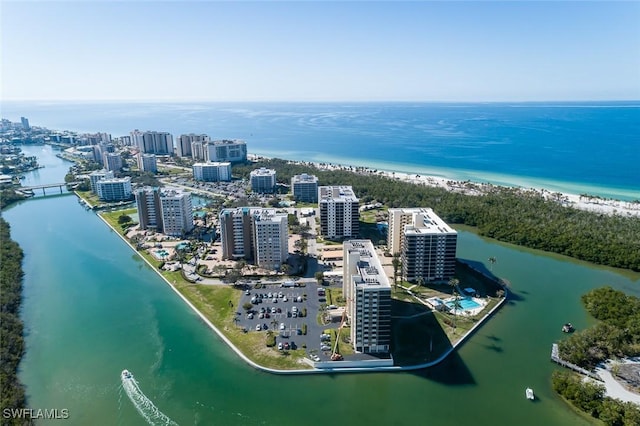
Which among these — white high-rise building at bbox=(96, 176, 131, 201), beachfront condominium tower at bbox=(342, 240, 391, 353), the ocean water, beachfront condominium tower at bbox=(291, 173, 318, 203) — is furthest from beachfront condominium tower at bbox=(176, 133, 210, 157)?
beachfront condominium tower at bbox=(342, 240, 391, 353)

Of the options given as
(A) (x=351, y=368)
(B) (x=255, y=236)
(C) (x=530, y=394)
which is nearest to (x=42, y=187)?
(B) (x=255, y=236)

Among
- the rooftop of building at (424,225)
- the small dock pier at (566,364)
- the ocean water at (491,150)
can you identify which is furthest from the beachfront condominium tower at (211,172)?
the small dock pier at (566,364)

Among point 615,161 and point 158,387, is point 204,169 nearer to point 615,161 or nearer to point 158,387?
point 158,387

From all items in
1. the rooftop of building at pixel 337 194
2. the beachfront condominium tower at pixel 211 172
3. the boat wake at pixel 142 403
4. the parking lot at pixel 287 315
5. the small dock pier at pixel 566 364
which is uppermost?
the rooftop of building at pixel 337 194

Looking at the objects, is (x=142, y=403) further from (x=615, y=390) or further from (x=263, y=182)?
(x=263, y=182)

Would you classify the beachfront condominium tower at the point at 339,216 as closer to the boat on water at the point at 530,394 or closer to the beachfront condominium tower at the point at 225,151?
the boat on water at the point at 530,394

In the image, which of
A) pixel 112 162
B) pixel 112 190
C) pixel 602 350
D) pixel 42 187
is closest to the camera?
pixel 602 350

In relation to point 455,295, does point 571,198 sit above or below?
above
